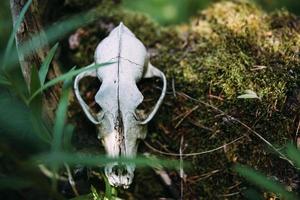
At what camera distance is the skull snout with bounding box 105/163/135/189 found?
85.7 inches

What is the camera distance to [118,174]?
218 cm

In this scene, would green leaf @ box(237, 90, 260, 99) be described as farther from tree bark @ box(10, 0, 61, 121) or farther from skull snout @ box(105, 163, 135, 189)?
tree bark @ box(10, 0, 61, 121)

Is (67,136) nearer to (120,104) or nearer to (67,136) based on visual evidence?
(67,136)

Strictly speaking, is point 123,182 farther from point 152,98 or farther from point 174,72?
point 174,72

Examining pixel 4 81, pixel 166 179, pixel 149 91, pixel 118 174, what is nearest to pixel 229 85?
pixel 149 91

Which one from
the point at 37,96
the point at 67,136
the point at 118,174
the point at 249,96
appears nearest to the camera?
the point at 67,136

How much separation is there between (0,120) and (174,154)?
957 millimetres

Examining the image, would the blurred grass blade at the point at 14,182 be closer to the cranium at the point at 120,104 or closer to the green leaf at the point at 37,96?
the green leaf at the point at 37,96

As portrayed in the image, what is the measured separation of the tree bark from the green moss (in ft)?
1.89

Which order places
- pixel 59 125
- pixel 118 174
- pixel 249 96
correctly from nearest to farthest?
pixel 59 125 → pixel 118 174 → pixel 249 96

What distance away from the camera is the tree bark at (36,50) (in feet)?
7.72

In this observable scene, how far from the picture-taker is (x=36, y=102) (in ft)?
6.51

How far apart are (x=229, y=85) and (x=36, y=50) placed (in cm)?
→ 109

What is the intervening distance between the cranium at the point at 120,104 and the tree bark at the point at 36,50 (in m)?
0.19
